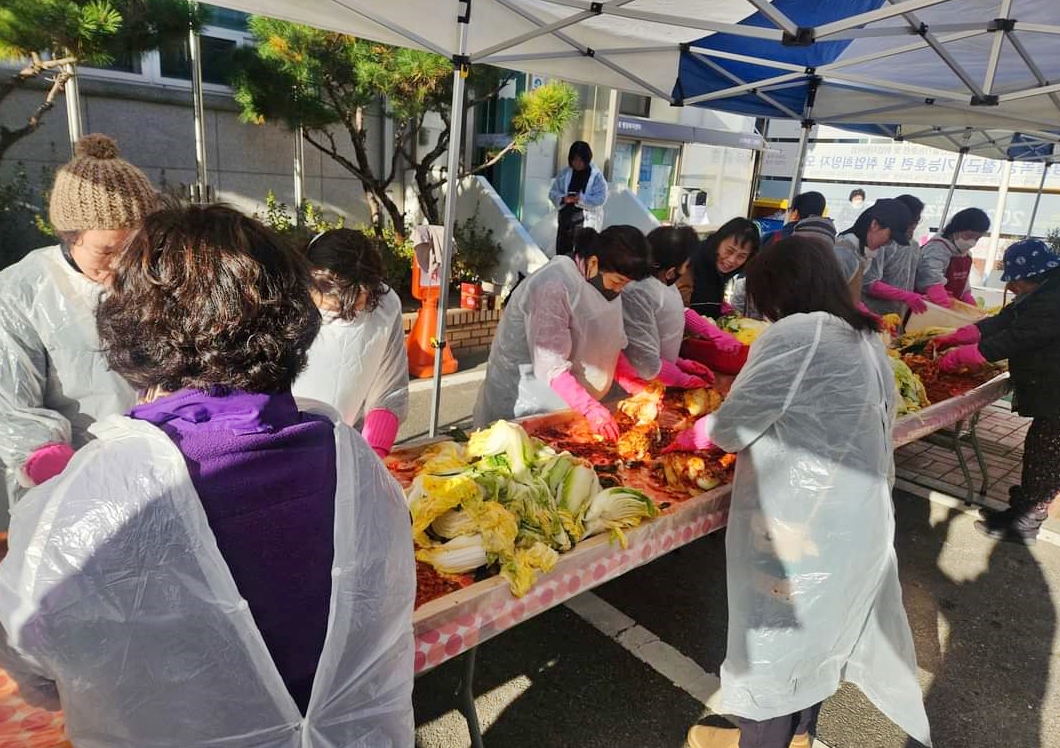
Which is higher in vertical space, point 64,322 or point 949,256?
point 949,256

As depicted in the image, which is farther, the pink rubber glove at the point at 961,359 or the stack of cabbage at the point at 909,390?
the pink rubber glove at the point at 961,359

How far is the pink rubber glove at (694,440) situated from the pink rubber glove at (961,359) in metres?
2.69

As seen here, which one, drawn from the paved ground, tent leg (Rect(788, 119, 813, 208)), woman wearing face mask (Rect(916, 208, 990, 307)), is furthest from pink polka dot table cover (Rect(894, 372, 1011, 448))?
tent leg (Rect(788, 119, 813, 208))

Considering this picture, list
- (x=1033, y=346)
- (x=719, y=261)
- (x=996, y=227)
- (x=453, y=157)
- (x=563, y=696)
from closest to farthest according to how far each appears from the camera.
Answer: (x=563, y=696) → (x=1033, y=346) → (x=453, y=157) → (x=719, y=261) → (x=996, y=227)

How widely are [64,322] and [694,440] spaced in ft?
7.48

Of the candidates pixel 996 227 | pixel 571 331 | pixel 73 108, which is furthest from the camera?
pixel 996 227

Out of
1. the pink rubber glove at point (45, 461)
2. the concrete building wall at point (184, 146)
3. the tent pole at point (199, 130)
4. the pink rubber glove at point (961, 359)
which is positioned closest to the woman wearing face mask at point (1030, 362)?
the pink rubber glove at point (961, 359)

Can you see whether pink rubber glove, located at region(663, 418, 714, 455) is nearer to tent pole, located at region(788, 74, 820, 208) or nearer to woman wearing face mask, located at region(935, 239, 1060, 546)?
woman wearing face mask, located at region(935, 239, 1060, 546)

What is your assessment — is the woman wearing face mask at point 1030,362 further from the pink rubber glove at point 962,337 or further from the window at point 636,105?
the window at point 636,105

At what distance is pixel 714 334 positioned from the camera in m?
4.39

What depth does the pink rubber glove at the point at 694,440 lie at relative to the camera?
2.64 meters

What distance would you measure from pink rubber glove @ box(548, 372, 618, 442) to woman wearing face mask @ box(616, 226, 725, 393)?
664mm

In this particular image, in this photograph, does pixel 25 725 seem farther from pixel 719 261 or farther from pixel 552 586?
pixel 719 261

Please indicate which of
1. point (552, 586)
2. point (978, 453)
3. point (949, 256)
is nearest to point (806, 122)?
point (949, 256)
